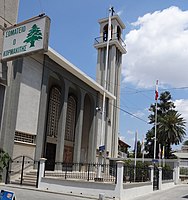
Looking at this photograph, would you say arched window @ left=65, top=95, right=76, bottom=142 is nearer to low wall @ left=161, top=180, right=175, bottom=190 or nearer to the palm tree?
low wall @ left=161, top=180, right=175, bottom=190

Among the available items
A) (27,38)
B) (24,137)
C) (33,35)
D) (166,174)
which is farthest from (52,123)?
(33,35)

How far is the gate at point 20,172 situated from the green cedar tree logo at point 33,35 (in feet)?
29.7

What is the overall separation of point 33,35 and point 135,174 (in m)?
11.4

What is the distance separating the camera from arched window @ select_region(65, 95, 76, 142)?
27.8 m

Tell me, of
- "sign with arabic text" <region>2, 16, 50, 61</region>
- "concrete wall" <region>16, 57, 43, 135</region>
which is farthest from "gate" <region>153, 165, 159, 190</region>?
"sign with arabic text" <region>2, 16, 50, 61</region>

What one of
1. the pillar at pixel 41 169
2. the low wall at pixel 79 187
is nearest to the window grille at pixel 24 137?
the pillar at pixel 41 169

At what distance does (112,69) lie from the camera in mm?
34594

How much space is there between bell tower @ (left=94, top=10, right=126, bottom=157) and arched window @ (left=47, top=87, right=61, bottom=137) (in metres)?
8.23

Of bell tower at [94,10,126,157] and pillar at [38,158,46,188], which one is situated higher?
bell tower at [94,10,126,157]

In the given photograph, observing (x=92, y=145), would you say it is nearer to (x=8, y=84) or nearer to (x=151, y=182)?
(x=151, y=182)

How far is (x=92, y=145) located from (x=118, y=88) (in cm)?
956

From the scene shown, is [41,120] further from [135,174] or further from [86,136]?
[86,136]

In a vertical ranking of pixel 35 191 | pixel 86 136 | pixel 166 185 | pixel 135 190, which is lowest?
pixel 166 185

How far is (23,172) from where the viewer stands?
1884 cm
